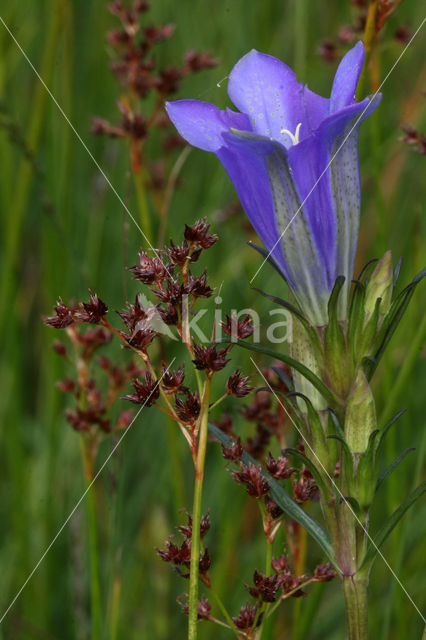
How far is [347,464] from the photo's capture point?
0.81m

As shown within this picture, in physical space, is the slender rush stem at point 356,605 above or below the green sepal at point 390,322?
below

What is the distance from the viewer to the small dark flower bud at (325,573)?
34.9 inches

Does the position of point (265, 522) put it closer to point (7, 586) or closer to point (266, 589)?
point (266, 589)

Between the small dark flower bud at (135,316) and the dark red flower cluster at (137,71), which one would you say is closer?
the small dark flower bud at (135,316)

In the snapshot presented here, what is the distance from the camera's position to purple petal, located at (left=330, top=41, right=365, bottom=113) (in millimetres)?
809

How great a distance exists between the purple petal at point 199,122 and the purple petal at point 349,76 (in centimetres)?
12

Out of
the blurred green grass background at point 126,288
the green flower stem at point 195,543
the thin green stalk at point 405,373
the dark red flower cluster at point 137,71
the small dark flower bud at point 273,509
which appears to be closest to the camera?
the green flower stem at point 195,543

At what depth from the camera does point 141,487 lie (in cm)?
205

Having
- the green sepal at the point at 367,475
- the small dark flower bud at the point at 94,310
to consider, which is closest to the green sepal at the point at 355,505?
the green sepal at the point at 367,475

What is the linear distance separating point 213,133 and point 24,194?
1038mm

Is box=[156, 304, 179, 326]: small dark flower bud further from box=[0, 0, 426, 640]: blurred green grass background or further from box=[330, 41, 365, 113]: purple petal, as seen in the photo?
box=[0, 0, 426, 640]: blurred green grass background

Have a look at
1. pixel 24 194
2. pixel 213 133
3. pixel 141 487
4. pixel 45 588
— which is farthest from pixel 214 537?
pixel 213 133

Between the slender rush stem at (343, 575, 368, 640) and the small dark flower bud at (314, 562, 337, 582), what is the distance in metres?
0.06

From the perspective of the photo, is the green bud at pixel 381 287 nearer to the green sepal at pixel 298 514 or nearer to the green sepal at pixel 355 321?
the green sepal at pixel 355 321
